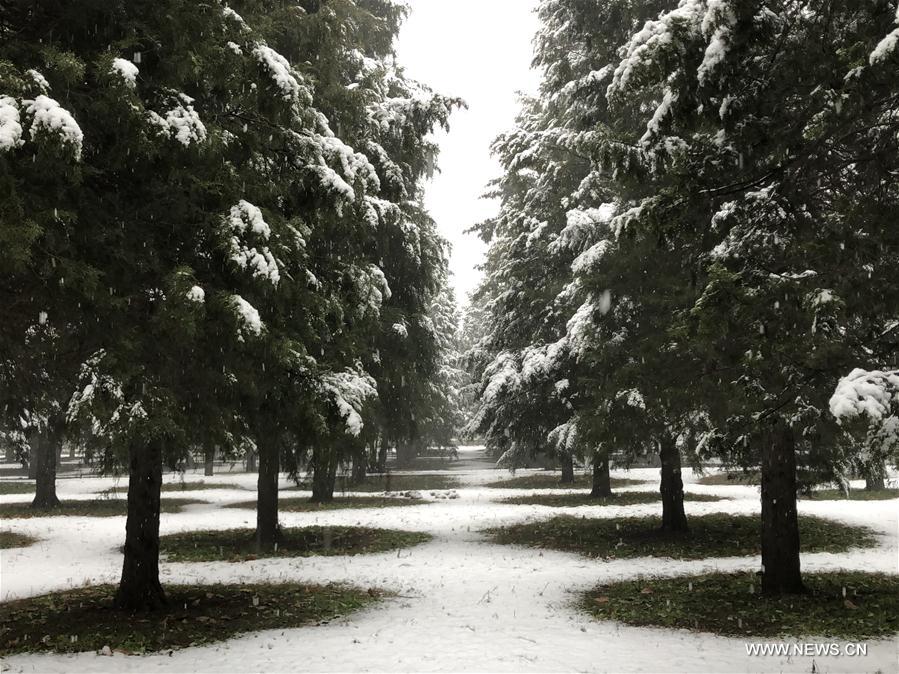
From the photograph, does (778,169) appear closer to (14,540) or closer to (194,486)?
(14,540)

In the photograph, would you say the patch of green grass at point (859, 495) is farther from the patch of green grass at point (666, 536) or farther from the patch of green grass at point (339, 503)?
the patch of green grass at point (339, 503)

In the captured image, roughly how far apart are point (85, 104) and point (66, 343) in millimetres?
2657

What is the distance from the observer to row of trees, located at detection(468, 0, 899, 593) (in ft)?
18.1

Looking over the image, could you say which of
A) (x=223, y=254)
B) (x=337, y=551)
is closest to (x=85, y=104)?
(x=223, y=254)

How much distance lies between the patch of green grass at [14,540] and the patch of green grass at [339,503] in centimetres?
693

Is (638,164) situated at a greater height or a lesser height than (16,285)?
greater

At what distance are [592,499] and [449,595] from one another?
14.1m

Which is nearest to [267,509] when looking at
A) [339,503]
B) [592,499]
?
[339,503]

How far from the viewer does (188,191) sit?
680 centimetres

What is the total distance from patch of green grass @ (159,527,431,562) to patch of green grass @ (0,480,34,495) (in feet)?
56.8

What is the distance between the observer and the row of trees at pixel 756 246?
5523mm

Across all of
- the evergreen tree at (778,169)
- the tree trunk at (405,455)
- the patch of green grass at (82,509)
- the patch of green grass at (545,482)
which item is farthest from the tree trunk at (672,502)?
the tree trunk at (405,455)

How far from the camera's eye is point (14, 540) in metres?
15.5

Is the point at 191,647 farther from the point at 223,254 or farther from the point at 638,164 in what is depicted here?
the point at 638,164
